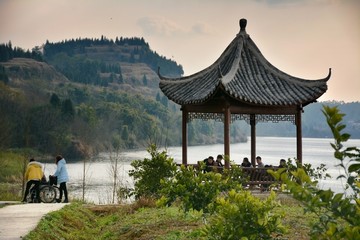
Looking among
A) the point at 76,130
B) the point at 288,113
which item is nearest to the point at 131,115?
the point at 76,130

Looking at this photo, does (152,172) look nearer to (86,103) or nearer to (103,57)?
(86,103)

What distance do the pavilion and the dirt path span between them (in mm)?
4239

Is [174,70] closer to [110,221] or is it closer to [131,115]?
[131,115]

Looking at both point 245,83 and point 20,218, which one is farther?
point 245,83

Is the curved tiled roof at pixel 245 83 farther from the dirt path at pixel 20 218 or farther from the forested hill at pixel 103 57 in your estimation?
the forested hill at pixel 103 57

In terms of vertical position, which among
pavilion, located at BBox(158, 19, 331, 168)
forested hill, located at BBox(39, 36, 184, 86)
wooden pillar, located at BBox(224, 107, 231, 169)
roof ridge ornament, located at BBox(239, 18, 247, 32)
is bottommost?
wooden pillar, located at BBox(224, 107, 231, 169)

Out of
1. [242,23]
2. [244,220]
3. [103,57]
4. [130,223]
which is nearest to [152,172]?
[130,223]

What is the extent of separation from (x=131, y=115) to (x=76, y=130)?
14829mm

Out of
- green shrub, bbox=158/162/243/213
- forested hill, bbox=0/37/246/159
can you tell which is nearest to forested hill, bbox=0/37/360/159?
forested hill, bbox=0/37/246/159

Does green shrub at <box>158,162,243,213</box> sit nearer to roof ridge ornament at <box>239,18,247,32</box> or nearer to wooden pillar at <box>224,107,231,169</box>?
wooden pillar at <box>224,107,231,169</box>

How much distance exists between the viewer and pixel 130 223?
400 inches

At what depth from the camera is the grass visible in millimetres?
8844

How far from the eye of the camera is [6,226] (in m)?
9.66

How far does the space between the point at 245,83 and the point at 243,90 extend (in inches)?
17.2
